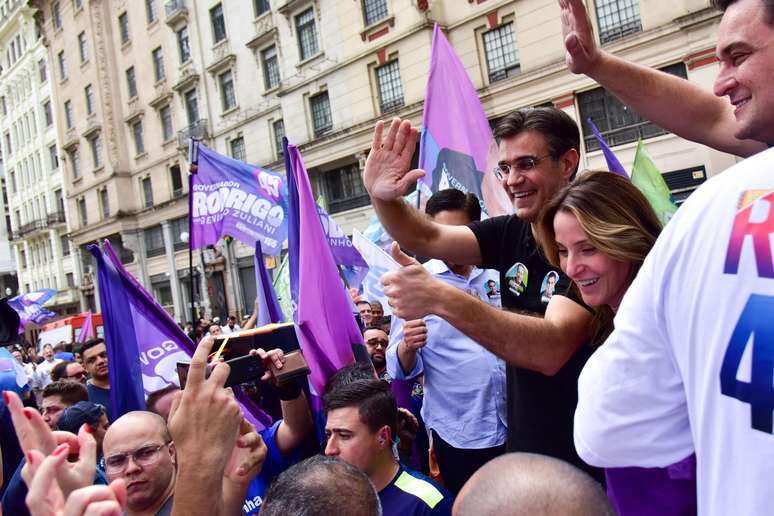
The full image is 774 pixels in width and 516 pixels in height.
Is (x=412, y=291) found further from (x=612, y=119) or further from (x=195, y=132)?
(x=195, y=132)

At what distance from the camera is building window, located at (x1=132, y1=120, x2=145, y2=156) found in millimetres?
31188

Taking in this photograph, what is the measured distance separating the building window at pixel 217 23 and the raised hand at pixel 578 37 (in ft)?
84.6

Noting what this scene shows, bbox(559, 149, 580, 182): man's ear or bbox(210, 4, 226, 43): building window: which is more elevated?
bbox(210, 4, 226, 43): building window

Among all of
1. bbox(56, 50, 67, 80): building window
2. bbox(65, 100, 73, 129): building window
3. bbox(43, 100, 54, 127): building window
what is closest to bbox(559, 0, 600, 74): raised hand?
bbox(65, 100, 73, 129): building window

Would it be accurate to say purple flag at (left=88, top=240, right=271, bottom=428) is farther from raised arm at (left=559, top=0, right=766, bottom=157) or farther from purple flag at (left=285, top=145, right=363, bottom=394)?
raised arm at (left=559, top=0, right=766, bottom=157)

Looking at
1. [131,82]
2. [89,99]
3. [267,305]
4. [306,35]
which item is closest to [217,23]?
[306,35]

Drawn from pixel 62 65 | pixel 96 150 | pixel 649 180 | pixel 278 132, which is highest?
pixel 62 65

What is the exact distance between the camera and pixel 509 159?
8.23ft

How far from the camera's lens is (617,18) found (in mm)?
14930

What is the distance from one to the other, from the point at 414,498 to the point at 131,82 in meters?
33.0

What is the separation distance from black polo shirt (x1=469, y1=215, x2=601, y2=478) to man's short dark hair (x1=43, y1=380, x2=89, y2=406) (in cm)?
329

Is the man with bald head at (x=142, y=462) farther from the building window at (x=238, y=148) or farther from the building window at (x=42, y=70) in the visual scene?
the building window at (x=42, y=70)

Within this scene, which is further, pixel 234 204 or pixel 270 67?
pixel 270 67

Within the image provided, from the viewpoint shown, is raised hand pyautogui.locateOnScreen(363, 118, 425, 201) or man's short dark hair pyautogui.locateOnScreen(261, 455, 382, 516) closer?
man's short dark hair pyautogui.locateOnScreen(261, 455, 382, 516)
